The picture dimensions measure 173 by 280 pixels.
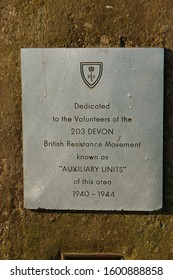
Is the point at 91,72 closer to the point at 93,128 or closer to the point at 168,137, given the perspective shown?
→ the point at 93,128

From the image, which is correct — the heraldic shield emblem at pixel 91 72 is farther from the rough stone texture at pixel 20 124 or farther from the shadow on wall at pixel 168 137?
the shadow on wall at pixel 168 137

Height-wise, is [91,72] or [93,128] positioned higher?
[91,72]

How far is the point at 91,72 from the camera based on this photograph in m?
1.62

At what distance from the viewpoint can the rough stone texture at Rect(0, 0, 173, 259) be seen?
1623 millimetres

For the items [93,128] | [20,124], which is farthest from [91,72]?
[20,124]

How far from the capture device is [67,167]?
66.1 inches

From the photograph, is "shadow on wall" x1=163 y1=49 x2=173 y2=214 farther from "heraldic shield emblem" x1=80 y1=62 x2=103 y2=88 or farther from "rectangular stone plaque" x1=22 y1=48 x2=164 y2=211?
"heraldic shield emblem" x1=80 y1=62 x2=103 y2=88

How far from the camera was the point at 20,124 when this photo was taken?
169 centimetres

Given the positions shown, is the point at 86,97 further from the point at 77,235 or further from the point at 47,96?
the point at 77,235

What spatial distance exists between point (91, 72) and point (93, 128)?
7.9 inches

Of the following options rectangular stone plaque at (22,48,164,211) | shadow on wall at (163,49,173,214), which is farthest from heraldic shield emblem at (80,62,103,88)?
shadow on wall at (163,49,173,214)
